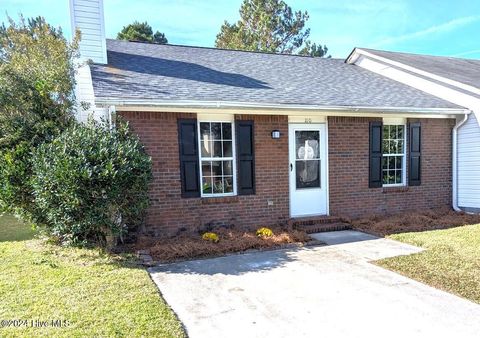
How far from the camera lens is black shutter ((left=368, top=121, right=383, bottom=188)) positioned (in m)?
8.20

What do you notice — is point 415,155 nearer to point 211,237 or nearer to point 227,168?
point 227,168

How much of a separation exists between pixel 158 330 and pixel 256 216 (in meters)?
4.27

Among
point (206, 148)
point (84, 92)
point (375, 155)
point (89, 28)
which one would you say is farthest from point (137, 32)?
point (375, 155)

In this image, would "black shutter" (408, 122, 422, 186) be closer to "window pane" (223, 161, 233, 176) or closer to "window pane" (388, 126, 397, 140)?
"window pane" (388, 126, 397, 140)

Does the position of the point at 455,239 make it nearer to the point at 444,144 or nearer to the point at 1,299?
the point at 444,144

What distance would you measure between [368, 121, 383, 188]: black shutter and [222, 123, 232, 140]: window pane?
3.57 metres

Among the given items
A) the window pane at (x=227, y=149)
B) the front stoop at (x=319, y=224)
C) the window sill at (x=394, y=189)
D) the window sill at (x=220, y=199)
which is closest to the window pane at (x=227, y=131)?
the window pane at (x=227, y=149)

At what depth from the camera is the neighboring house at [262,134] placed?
6.55 metres

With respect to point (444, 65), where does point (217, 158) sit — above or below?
below

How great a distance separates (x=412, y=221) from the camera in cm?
766

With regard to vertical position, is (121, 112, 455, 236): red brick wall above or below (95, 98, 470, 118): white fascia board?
below

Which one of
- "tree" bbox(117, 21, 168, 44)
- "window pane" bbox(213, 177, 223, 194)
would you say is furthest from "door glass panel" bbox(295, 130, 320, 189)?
"tree" bbox(117, 21, 168, 44)

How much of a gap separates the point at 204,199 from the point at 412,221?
4768 mm

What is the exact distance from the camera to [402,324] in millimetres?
3299
